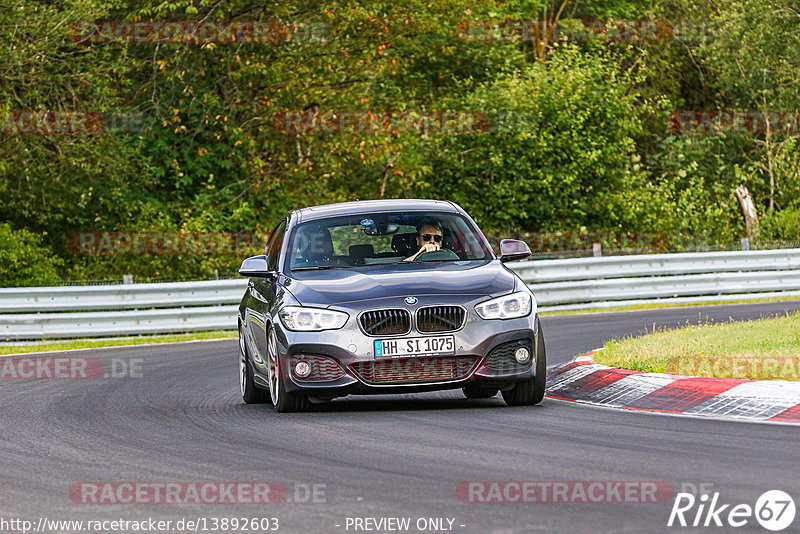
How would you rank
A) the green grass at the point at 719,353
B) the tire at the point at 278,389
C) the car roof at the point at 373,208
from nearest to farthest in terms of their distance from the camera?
the green grass at the point at 719,353 < the tire at the point at 278,389 < the car roof at the point at 373,208

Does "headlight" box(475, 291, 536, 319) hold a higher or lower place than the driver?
lower

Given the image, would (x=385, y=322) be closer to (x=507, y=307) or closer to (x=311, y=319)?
(x=311, y=319)

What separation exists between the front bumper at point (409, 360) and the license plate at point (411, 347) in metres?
0.03

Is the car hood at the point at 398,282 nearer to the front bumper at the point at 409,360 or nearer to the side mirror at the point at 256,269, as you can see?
the front bumper at the point at 409,360

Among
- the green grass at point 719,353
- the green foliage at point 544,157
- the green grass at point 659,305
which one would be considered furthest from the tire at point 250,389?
the green foliage at point 544,157

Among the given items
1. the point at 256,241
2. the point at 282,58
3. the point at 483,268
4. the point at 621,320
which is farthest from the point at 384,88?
the point at 483,268

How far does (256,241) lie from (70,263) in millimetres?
4610

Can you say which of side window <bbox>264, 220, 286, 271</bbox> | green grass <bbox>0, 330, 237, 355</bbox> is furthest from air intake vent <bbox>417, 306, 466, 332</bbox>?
green grass <bbox>0, 330, 237, 355</bbox>

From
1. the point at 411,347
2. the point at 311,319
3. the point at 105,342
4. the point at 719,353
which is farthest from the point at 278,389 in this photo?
the point at 105,342

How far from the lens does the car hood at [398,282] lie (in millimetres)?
10219

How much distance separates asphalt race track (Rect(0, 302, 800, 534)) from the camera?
6.20 metres

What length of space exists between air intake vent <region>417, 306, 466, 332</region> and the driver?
1.29 metres


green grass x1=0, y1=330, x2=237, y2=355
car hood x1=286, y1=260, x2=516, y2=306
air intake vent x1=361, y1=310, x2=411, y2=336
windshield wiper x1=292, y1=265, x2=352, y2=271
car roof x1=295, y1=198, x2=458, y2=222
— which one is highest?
car roof x1=295, y1=198, x2=458, y2=222

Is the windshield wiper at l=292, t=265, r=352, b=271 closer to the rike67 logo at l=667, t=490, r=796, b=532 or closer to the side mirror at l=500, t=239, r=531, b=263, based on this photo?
the side mirror at l=500, t=239, r=531, b=263
